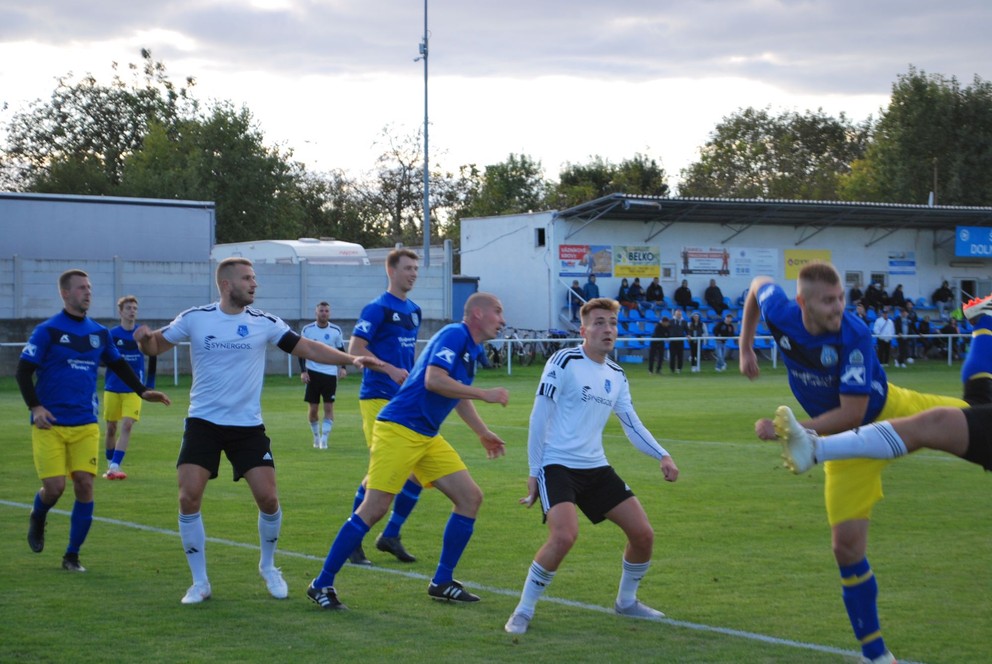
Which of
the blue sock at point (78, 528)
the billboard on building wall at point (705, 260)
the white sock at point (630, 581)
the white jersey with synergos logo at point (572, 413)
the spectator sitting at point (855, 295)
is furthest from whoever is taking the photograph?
the spectator sitting at point (855, 295)

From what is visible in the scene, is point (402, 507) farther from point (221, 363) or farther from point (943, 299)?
point (943, 299)

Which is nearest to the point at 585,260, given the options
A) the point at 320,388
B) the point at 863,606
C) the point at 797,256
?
the point at 797,256

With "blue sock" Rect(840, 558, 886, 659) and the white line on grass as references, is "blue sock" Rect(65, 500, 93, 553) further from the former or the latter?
"blue sock" Rect(840, 558, 886, 659)

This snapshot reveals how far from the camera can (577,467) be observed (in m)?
6.98

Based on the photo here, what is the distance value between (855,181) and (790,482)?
2861 inches

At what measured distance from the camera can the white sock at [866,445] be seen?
561 cm

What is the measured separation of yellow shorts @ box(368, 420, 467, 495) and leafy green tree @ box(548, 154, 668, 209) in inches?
2447

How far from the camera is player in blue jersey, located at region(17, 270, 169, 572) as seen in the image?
348 inches

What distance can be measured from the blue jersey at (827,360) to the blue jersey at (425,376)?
79.0 inches

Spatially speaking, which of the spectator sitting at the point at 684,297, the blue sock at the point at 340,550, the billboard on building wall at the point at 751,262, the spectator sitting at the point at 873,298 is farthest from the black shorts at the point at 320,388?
the spectator sitting at the point at 873,298

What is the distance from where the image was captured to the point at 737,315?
43.4 m

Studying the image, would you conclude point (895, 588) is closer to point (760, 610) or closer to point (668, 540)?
point (760, 610)

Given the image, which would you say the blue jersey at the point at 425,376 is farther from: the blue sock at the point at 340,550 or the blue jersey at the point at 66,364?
the blue jersey at the point at 66,364

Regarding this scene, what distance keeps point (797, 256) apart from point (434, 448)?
42.3 m
